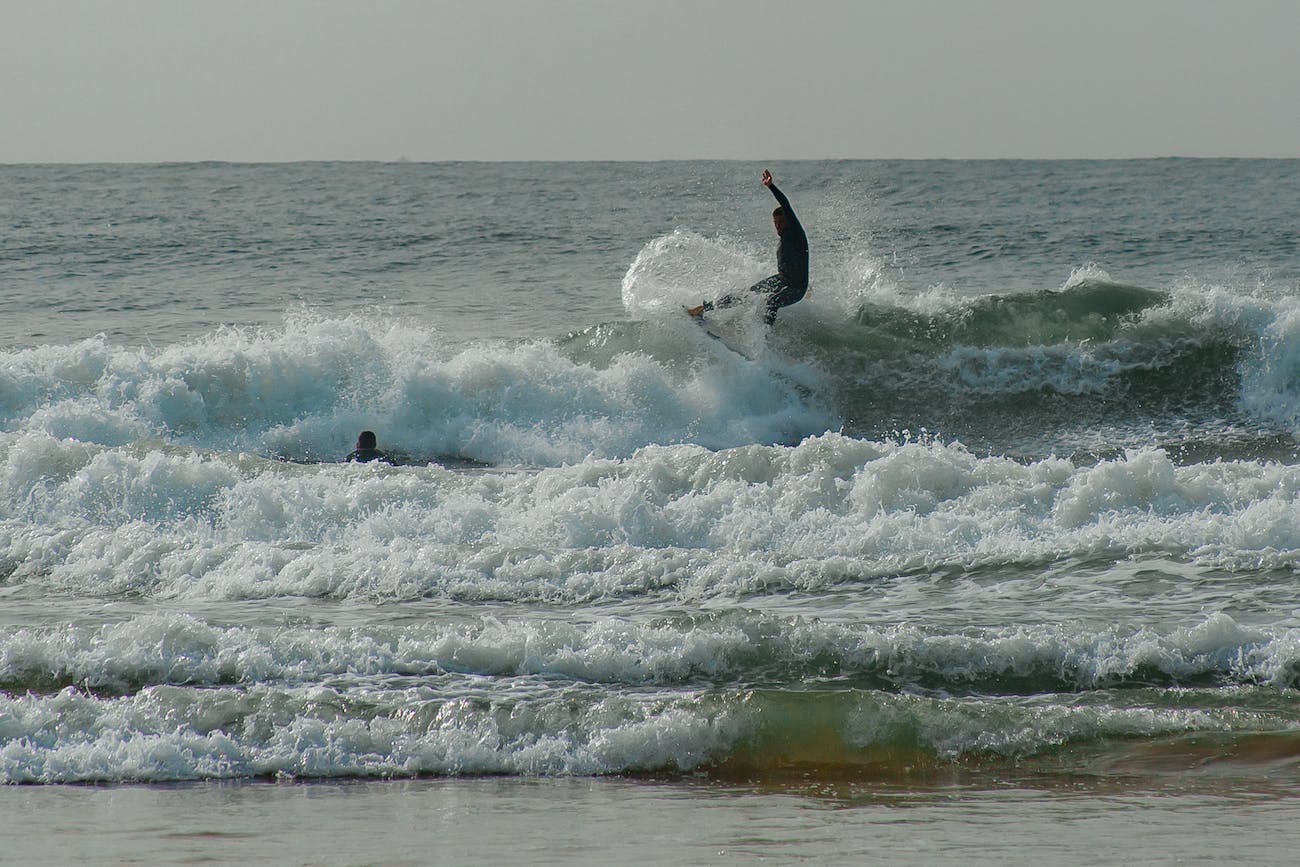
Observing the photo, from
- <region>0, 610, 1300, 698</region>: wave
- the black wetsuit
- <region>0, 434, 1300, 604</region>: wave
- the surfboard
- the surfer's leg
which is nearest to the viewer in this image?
<region>0, 610, 1300, 698</region>: wave

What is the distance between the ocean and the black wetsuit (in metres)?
0.36

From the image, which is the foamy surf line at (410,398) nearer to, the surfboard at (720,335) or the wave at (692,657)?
the surfboard at (720,335)

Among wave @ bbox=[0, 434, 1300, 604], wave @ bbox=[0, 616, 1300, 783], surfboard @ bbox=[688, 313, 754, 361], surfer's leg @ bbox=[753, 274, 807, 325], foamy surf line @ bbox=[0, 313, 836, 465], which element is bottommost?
wave @ bbox=[0, 616, 1300, 783]

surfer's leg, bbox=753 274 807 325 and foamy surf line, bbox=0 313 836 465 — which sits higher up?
surfer's leg, bbox=753 274 807 325

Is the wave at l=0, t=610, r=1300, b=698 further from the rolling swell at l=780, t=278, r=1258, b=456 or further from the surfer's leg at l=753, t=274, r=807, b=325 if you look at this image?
the surfer's leg at l=753, t=274, r=807, b=325

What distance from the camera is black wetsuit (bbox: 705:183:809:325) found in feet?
44.0

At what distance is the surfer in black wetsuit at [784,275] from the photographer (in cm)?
1331

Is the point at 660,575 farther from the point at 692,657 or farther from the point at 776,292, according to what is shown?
the point at 776,292

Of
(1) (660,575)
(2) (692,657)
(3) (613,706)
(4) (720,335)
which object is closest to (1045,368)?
(4) (720,335)

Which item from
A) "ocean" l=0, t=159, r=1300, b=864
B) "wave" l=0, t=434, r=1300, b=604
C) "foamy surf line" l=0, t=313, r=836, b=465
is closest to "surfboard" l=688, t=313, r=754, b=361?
"ocean" l=0, t=159, r=1300, b=864

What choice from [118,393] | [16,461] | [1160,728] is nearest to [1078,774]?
[1160,728]

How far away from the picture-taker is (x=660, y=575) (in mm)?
7918

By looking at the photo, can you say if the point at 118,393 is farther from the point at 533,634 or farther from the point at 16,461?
the point at 533,634

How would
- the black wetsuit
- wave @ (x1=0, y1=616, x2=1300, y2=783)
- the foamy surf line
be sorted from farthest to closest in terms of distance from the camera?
the black wetsuit < the foamy surf line < wave @ (x1=0, y1=616, x2=1300, y2=783)
